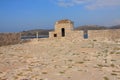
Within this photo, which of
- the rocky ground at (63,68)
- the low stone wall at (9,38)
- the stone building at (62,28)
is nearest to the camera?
the rocky ground at (63,68)

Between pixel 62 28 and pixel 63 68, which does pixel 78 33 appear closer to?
pixel 62 28

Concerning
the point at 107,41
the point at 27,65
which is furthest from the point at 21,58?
the point at 107,41

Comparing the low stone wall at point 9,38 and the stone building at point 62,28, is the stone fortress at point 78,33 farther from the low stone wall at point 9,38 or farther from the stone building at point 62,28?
the low stone wall at point 9,38

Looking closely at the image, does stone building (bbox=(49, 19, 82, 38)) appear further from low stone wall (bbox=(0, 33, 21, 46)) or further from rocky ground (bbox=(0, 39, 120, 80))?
rocky ground (bbox=(0, 39, 120, 80))

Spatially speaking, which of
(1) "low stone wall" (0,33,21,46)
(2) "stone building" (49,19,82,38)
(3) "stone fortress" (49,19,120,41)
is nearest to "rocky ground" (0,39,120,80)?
(1) "low stone wall" (0,33,21,46)

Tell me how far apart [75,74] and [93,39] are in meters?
14.1

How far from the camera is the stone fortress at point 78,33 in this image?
78.6ft

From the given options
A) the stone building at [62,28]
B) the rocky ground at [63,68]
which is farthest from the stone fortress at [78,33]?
the rocky ground at [63,68]

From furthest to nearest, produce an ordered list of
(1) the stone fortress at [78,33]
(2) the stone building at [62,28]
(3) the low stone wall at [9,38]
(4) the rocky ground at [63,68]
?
(2) the stone building at [62,28]
(1) the stone fortress at [78,33]
(3) the low stone wall at [9,38]
(4) the rocky ground at [63,68]

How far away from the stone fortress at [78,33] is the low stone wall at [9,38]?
22.3 feet

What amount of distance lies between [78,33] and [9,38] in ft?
27.2

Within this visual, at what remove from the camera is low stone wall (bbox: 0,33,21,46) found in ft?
74.0

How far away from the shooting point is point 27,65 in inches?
500

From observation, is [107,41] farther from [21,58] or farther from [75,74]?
[75,74]
